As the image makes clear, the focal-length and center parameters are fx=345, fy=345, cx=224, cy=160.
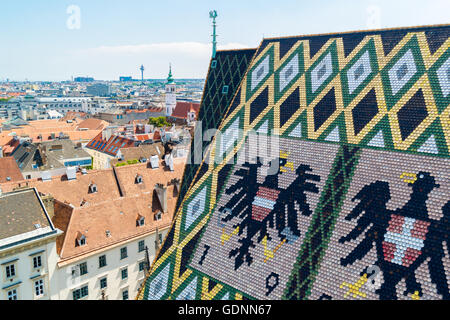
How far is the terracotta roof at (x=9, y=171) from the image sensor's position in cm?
3731

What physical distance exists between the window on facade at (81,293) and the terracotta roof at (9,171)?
69.8 feet

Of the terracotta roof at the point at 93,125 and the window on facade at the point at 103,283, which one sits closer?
the window on facade at the point at 103,283

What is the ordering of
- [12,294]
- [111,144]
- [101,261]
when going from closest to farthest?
[12,294]
[101,261]
[111,144]

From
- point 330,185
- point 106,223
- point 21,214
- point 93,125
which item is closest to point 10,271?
point 21,214

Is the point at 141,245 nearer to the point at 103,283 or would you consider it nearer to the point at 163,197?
the point at 103,283

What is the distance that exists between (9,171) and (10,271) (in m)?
22.9

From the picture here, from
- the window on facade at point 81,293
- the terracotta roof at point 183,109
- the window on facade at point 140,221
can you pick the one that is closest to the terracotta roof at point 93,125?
the terracotta roof at point 183,109

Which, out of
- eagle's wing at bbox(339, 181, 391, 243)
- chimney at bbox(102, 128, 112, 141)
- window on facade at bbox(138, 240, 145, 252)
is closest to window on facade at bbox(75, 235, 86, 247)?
window on facade at bbox(138, 240, 145, 252)

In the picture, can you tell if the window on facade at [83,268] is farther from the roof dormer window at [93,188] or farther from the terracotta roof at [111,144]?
the terracotta roof at [111,144]

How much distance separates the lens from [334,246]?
11789 mm

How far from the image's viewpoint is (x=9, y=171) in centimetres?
3806

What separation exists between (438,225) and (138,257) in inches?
765

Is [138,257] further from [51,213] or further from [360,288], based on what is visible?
[360,288]
